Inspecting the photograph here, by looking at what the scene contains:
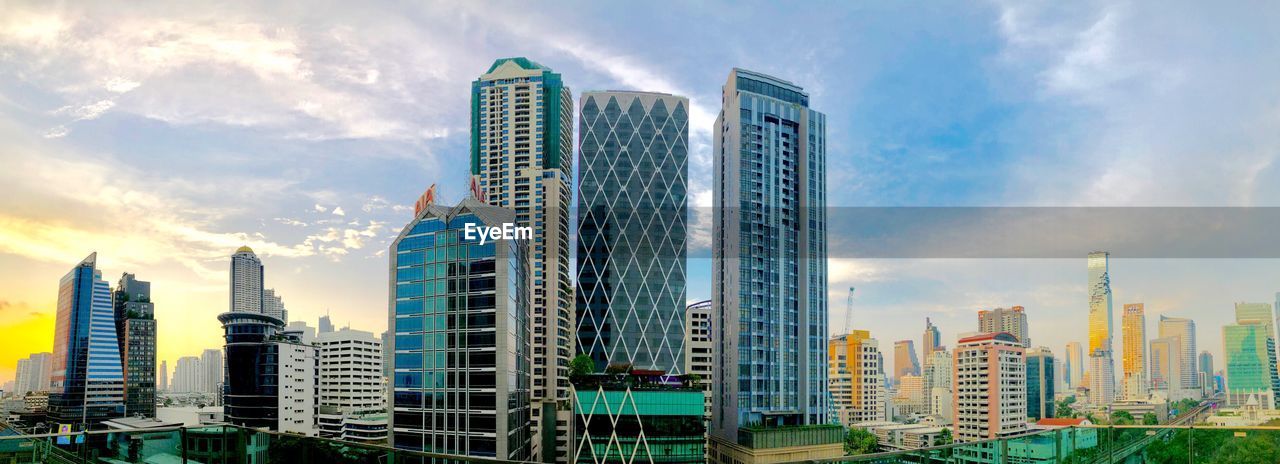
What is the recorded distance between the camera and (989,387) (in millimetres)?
34688

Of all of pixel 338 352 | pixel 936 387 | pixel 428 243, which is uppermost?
pixel 428 243

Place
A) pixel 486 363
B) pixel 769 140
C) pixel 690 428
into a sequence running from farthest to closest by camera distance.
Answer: pixel 769 140, pixel 690 428, pixel 486 363

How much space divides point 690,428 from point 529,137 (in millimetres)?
15601

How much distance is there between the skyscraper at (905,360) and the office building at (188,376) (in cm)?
5571

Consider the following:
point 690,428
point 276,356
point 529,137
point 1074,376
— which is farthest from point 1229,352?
point 276,356

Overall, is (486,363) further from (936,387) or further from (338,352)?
(936,387)

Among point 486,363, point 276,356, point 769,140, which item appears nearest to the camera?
point 486,363

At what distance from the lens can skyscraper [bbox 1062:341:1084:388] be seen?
4469cm


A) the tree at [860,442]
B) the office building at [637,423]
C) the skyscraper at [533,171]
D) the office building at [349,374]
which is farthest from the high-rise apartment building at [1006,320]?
the office building at [349,374]

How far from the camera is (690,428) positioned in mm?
21797

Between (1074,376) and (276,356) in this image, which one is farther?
(1074,376)

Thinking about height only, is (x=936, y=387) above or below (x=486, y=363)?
below

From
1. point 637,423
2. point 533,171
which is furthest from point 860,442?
point 533,171

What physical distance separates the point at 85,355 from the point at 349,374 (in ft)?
47.8
